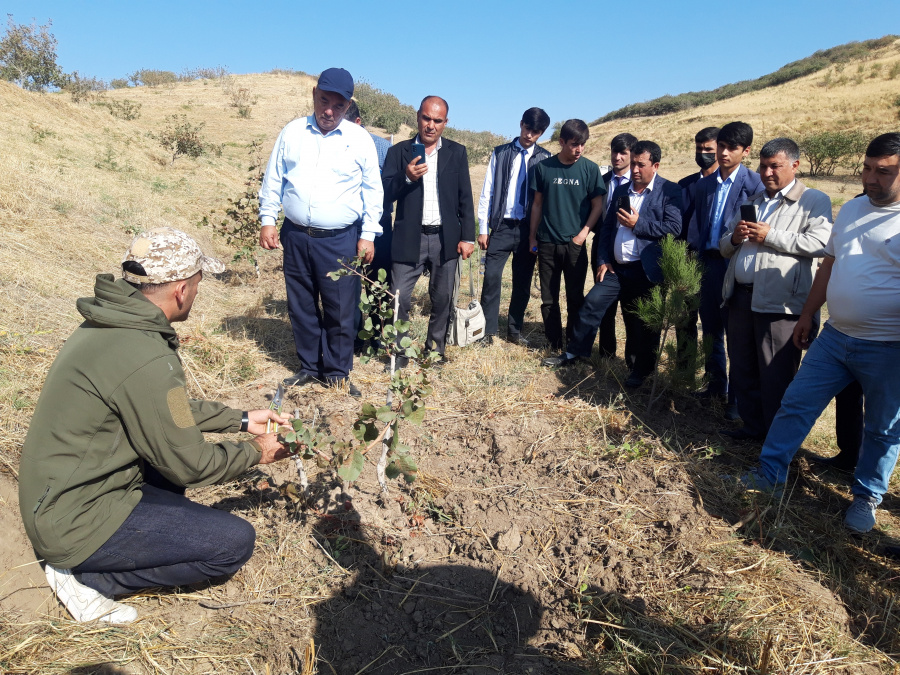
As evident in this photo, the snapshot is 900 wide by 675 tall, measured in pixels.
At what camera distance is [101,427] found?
79.4 inches

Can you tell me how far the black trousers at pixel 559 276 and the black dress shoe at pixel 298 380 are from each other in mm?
2205

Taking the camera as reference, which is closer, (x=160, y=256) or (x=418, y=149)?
(x=160, y=256)

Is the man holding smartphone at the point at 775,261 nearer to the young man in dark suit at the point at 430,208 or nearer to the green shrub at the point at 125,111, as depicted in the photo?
the young man in dark suit at the point at 430,208

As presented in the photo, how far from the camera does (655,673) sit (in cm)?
204

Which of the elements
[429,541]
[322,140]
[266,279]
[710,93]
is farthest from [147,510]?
[710,93]

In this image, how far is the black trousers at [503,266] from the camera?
5285 millimetres

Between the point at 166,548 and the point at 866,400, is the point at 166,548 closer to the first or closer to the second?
the point at 166,548

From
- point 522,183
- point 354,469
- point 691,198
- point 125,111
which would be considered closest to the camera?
point 354,469

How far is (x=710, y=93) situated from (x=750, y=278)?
4977 cm

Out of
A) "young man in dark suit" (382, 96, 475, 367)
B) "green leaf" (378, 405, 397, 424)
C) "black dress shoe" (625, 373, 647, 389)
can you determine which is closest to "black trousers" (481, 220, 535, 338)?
"young man in dark suit" (382, 96, 475, 367)

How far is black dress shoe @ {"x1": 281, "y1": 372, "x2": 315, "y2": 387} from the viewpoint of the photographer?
4.15 meters

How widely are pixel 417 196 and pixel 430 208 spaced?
15 cm

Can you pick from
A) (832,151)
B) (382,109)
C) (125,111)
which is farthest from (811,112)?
(125,111)

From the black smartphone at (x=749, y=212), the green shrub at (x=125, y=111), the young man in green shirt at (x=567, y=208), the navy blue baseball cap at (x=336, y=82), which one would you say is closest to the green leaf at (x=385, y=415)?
the navy blue baseball cap at (x=336, y=82)
